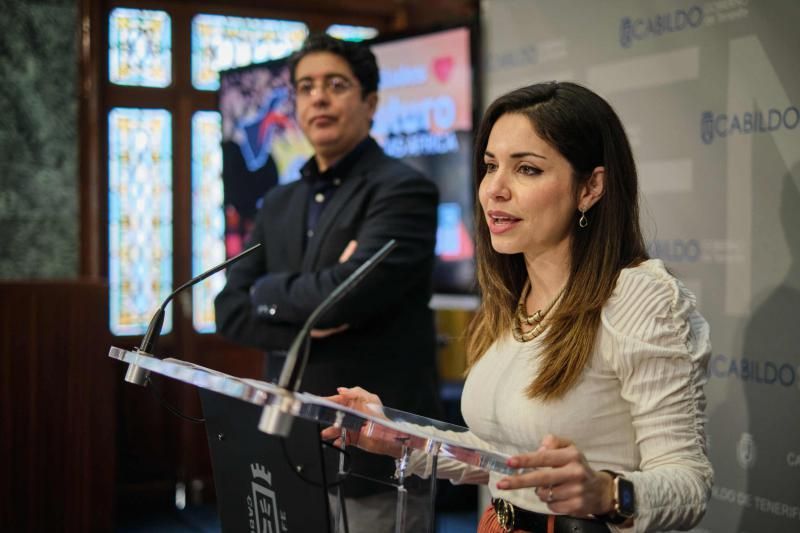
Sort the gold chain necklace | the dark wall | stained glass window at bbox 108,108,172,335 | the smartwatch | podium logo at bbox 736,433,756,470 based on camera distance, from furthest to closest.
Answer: stained glass window at bbox 108,108,172,335 → the dark wall → podium logo at bbox 736,433,756,470 → the gold chain necklace → the smartwatch

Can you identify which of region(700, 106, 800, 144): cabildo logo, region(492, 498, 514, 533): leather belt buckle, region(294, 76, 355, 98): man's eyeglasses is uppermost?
region(294, 76, 355, 98): man's eyeglasses

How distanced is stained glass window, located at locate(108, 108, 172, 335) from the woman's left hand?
14.0 feet

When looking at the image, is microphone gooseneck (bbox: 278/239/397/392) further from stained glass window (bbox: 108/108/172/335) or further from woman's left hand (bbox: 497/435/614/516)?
stained glass window (bbox: 108/108/172/335)

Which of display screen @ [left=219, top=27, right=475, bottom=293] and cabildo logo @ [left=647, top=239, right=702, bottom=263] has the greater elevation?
display screen @ [left=219, top=27, right=475, bottom=293]

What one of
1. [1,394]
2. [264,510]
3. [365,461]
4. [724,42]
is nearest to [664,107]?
[724,42]

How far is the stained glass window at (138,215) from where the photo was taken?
5.21 meters

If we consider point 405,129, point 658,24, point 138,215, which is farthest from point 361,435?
point 138,215

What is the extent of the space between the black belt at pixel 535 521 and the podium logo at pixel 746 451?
0.93 meters

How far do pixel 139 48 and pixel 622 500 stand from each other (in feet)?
15.1

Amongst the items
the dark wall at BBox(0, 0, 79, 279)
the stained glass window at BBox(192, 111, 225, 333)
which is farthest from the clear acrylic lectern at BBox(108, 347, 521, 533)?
the stained glass window at BBox(192, 111, 225, 333)

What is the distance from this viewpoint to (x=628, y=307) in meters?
1.50

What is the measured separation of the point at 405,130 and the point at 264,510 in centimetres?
333

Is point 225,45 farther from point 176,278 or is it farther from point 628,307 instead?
point 628,307

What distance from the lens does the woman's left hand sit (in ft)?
3.87
